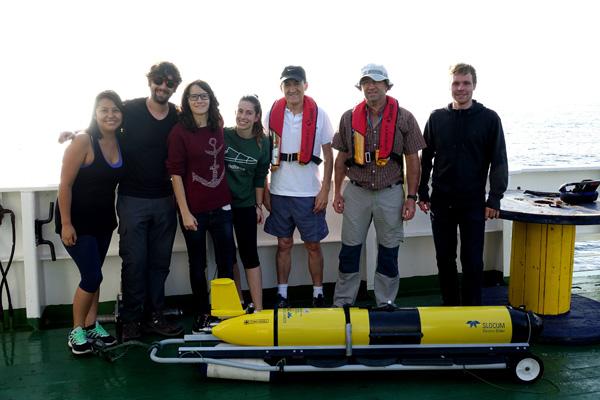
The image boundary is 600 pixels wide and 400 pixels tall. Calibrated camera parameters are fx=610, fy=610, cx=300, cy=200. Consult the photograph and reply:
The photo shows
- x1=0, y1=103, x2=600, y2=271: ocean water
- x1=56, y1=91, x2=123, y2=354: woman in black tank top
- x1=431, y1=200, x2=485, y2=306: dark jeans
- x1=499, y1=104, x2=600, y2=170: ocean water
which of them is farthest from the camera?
x1=499, y1=104, x2=600, y2=170: ocean water

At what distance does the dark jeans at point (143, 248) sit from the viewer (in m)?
3.46

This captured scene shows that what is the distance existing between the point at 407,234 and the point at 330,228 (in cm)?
58

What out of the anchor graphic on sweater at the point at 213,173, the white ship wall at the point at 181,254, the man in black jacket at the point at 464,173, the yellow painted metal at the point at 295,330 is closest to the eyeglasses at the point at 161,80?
the anchor graphic on sweater at the point at 213,173

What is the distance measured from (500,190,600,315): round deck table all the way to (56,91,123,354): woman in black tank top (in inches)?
89.6

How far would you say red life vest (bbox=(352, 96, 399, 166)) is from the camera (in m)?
3.61

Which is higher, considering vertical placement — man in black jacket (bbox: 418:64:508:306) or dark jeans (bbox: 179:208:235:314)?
man in black jacket (bbox: 418:64:508:306)

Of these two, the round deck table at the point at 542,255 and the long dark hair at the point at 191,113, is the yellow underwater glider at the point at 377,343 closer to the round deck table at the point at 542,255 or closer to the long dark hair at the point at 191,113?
the round deck table at the point at 542,255

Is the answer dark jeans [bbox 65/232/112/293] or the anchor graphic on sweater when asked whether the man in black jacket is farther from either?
dark jeans [bbox 65/232/112/293]

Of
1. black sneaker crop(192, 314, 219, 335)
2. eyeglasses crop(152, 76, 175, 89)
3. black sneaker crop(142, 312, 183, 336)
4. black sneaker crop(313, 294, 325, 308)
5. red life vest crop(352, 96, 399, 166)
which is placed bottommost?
black sneaker crop(142, 312, 183, 336)

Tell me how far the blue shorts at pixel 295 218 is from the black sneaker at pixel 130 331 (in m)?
1.00

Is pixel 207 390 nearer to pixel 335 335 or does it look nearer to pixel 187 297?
pixel 335 335

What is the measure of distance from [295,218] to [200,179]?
0.70 m

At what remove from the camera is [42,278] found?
13.4ft

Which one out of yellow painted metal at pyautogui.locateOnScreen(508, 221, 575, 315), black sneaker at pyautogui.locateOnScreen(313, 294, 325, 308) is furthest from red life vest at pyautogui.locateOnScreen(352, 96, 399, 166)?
yellow painted metal at pyautogui.locateOnScreen(508, 221, 575, 315)
